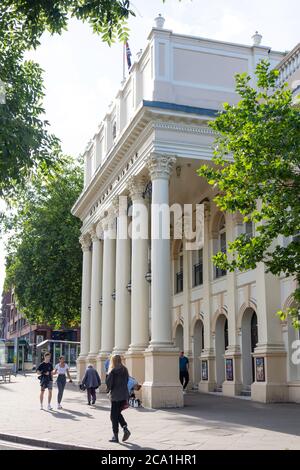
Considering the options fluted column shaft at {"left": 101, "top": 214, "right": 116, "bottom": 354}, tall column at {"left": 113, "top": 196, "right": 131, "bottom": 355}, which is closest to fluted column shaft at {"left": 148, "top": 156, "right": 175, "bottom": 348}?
tall column at {"left": 113, "top": 196, "right": 131, "bottom": 355}

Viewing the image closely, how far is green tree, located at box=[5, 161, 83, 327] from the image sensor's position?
40.1 metres

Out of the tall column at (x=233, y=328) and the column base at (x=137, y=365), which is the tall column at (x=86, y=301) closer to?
the tall column at (x=233, y=328)

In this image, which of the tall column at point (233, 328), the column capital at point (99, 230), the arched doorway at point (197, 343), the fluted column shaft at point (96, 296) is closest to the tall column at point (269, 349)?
the tall column at point (233, 328)

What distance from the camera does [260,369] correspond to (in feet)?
68.9

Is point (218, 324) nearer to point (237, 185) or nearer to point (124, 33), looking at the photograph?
point (237, 185)

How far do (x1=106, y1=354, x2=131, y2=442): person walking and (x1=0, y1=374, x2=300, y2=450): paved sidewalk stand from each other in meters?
0.31

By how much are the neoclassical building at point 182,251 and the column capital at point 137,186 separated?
0.04 m

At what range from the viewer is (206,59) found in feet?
76.6

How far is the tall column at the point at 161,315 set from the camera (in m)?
18.7

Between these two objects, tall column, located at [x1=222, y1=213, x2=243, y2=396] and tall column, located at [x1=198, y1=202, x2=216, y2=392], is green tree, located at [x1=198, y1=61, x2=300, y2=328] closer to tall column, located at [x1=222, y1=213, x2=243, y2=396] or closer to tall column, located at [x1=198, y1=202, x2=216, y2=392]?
tall column, located at [x1=222, y1=213, x2=243, y2=396]

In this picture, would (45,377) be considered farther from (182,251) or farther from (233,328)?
(182,251)

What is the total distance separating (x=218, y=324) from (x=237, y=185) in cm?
1390
